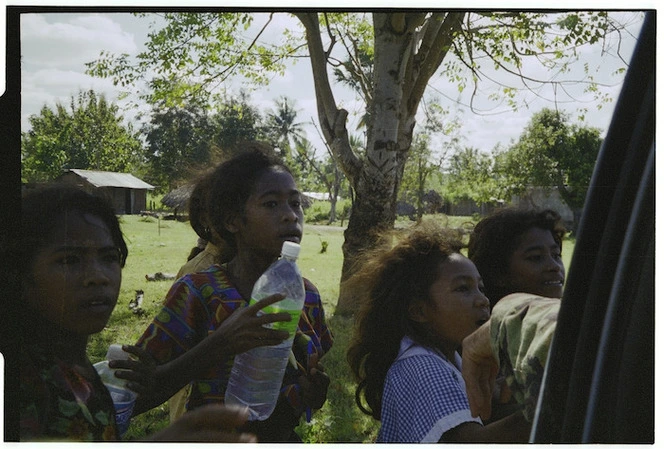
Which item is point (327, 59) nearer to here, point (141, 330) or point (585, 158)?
point (585, 158)

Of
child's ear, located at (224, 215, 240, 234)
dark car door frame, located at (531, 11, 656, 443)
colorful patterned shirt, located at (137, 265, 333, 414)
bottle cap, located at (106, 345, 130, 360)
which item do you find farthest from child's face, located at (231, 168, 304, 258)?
dark car door frame, located at (531, 11, 656, 443)

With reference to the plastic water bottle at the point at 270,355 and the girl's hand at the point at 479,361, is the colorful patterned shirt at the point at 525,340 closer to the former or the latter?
the girl's hand at the point at 479,361

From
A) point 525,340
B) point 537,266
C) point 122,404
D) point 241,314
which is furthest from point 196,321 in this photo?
point 537,266

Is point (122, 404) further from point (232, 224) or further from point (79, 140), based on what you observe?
point (79, 140)

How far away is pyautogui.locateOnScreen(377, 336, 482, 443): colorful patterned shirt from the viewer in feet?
7.32

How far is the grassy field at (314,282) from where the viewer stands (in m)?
2.33

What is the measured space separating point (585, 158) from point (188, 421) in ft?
5.45

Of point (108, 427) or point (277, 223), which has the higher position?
point (277, 223)

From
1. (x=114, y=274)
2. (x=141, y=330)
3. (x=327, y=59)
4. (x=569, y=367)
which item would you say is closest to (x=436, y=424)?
(x=569, y=367)

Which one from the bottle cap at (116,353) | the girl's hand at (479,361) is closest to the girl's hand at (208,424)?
the bottle cap at (116,353)

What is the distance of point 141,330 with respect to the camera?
229 cm

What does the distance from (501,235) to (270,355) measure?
93 centimetres

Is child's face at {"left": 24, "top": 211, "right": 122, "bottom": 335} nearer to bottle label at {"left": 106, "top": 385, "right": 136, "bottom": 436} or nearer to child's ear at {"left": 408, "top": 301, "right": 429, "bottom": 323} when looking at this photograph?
bottle label at {"left": 106, "top": 385, "right": 136, "bottom": 436}

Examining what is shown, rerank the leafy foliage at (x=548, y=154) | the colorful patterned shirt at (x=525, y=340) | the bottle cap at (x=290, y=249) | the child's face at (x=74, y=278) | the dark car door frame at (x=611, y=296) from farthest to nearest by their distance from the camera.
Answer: the leafy foliage at (x=548, y=154)
the bottle cap at (x=290, y=249)
the child's face at (x=74, y=278)
the colorful patterned shirt at (x=525, y=340)
the dark car door frame at (x=611, y=296)
